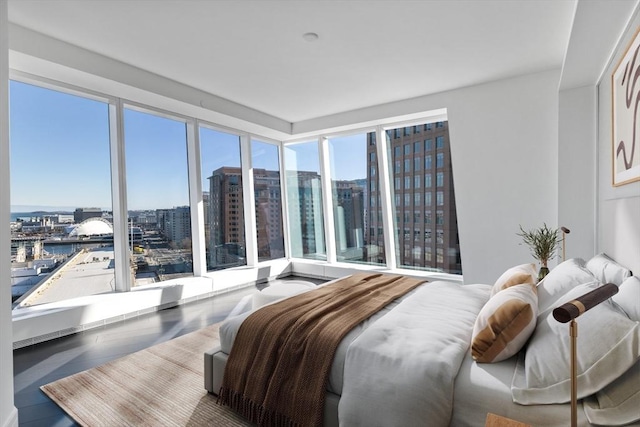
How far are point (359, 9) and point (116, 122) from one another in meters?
3.23

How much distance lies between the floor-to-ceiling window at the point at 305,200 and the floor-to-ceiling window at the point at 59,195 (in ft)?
11.1

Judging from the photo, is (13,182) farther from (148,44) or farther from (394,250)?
(394,250)

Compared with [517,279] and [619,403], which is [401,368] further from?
[517,279]

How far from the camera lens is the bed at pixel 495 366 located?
4.30 ft

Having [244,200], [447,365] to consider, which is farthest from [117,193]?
[447,365]

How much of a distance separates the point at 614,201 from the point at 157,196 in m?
5.04

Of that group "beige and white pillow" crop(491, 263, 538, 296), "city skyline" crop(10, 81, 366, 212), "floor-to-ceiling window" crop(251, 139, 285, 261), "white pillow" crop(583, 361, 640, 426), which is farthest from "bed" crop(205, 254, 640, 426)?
"floor-to-ceiling window" crop(251, 139, 285, 261)

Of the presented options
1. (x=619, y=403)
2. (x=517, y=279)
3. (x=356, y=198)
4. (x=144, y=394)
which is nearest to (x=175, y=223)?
(x=144, y=394)

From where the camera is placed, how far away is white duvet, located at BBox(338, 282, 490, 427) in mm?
1506

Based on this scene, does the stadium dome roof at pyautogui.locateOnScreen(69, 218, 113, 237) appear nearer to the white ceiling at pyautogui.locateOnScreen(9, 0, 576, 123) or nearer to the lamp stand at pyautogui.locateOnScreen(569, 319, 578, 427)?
the white ceiling at pyautogui.locateOnScreen(9, 0, 576, 123)

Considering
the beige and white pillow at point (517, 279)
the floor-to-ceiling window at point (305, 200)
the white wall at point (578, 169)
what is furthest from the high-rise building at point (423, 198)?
the beige and white pillow at point (517, 279)

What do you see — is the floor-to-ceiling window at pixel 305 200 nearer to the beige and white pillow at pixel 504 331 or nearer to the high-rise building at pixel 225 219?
the high-rise building at pixel 225 219

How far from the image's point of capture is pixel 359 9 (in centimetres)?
273

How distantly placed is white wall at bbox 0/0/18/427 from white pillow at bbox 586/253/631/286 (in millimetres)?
3467
